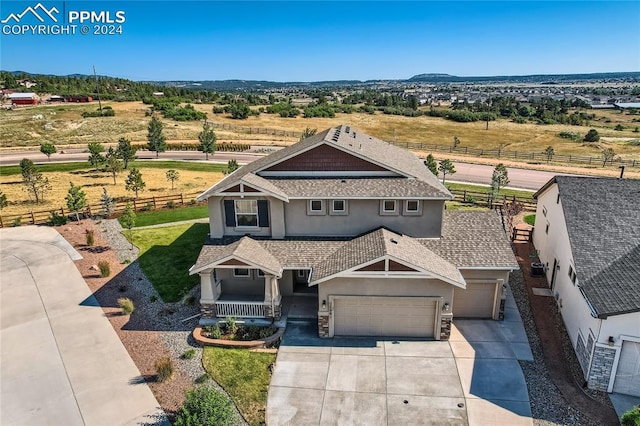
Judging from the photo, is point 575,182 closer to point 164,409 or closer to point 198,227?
point 164,409

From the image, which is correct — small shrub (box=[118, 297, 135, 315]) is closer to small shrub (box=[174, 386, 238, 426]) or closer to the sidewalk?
small shrub (box=[174, 386, 238, 426])

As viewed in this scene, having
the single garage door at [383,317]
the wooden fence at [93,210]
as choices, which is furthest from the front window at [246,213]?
the wooden fence at [93,210]

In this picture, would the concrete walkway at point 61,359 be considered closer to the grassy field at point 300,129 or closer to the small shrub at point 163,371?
the small shrub at point 163,371

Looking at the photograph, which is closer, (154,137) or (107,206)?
(107,206)

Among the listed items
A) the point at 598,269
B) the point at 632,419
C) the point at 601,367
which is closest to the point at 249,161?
the point at 598,269

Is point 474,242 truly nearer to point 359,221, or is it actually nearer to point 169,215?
point 359,221

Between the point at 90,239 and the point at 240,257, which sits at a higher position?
the point at 240,257
